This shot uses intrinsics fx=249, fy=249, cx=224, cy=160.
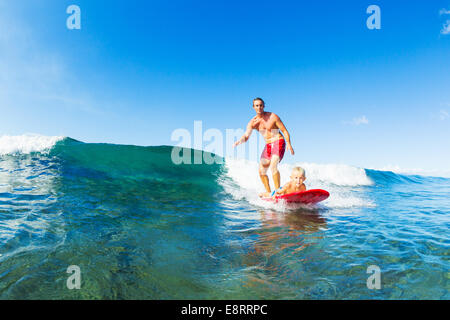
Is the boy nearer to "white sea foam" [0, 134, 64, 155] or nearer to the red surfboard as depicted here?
the red surfboard

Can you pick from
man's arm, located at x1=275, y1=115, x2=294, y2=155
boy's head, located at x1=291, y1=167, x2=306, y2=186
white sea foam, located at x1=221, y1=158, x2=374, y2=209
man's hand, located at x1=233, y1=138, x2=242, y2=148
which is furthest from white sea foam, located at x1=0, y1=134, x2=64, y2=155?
boy's head, located at x1=291, y1=167, x2=306, y2=186

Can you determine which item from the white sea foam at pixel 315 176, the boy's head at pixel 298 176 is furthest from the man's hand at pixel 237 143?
the white sea foam at pixel 315 176

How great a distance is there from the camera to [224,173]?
13.9 metres

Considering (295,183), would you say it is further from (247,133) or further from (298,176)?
(247,133)

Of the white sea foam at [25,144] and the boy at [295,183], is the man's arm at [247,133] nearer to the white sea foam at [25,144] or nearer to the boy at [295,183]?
the boy at [295,183]

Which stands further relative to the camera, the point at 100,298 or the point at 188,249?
the point at 188,249

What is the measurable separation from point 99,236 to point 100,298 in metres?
1.66

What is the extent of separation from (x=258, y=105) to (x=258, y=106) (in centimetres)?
3

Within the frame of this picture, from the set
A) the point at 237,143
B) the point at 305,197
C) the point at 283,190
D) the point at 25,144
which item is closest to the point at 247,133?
the point at 237,143

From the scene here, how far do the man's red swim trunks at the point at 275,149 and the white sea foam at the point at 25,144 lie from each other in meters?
10.7
